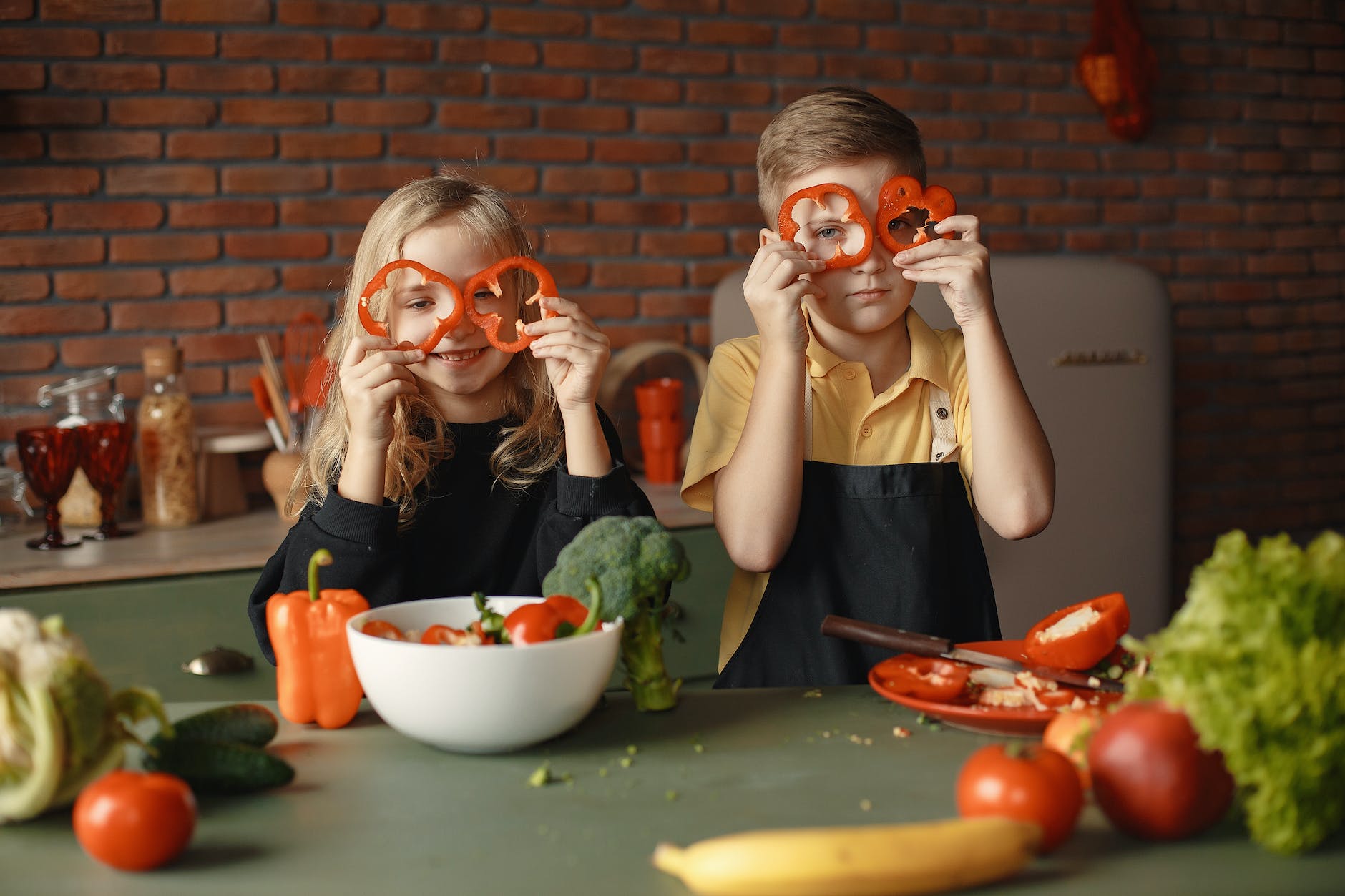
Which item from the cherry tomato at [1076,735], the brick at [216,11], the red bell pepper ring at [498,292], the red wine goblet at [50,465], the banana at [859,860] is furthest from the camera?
the brick at [216,11]

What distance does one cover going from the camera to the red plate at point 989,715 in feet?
3.50

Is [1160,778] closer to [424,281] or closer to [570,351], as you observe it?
[570,351]

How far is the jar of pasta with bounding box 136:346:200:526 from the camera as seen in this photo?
103 inches

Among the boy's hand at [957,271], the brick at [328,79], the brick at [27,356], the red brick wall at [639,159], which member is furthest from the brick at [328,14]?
the boy's hand at [957,271]

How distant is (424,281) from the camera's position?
5.38 feet

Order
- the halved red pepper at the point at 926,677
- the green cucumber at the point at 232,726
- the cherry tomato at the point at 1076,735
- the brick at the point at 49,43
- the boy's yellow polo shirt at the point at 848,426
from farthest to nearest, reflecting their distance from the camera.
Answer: the brick at the point at 49,43
the boy's yellow polo shirt at the point at 848,426
the halved red pepper at the point at 926,677
the green cucumber at the point at 232,726
the cherry tomato at the point at 1076,735

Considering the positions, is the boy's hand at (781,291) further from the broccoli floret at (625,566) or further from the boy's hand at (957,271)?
the broccoli floret at (625,566)

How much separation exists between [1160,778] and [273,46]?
2.85 metres

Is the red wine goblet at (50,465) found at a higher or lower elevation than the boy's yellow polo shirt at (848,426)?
lower

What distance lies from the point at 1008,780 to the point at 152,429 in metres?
2.32

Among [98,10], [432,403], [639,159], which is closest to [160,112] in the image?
[98,10]

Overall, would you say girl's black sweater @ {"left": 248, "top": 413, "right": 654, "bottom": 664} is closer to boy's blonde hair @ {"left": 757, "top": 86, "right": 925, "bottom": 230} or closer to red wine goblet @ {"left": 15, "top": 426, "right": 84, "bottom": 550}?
boy's blonde hair @ {"left": 757, "top": 86, "right": 925, "bottom": 230}

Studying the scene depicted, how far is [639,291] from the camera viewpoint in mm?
3340

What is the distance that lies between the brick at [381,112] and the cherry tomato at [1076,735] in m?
2.59
